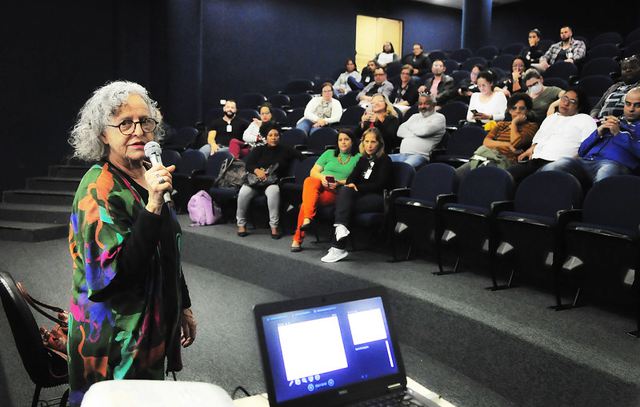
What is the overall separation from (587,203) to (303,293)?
5.97ft

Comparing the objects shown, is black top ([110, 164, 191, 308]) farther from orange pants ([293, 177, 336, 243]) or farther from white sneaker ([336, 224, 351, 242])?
orange pants ([293, 177, 336, 243])

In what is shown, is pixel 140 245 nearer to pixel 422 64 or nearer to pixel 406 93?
pixel 406 93

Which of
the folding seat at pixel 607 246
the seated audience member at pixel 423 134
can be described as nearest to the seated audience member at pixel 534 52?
the seated audience member at pixel 423 134

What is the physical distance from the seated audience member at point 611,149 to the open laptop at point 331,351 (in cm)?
261

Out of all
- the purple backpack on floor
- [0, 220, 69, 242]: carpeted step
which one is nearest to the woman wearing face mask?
the purple backpack on floor

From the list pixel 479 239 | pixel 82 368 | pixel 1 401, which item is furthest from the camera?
pixel 479 239

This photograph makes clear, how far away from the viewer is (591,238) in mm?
2791

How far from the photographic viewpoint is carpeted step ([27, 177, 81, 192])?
22.5ft

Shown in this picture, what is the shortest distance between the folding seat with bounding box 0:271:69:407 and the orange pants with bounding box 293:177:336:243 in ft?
8.11

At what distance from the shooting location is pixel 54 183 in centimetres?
692

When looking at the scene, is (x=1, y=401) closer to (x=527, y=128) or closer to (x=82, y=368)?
(x=82, y=368)

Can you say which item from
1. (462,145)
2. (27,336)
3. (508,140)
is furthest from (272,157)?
(27,336)

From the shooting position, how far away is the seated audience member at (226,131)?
20.2 ft

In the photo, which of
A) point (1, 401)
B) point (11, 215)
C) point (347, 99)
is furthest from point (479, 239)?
point (11, 215)
